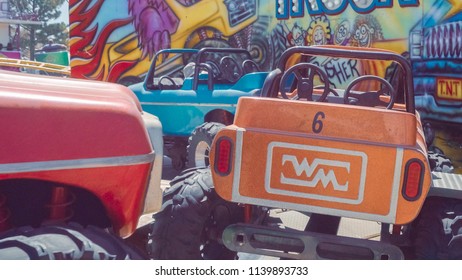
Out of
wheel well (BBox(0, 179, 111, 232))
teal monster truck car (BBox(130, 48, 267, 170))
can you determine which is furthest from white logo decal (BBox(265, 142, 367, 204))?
teal monster truck car (BBox(130, 48, 267, 170))

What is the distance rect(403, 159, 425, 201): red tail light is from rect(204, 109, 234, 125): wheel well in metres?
4.85

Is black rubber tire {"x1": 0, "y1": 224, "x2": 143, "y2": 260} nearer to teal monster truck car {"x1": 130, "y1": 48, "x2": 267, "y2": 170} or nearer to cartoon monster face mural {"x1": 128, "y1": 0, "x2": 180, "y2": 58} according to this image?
teal monster truck car {"x1": 130, "y1": 48, "x2": 267, "y2": 170}

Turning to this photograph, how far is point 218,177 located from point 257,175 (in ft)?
0.69

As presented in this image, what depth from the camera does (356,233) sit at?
488cm

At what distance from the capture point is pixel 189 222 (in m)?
3.57

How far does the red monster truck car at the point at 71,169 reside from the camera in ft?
6.70

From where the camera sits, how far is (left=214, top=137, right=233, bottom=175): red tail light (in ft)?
10.8

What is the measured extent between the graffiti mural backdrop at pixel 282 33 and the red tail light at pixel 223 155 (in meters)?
6.20

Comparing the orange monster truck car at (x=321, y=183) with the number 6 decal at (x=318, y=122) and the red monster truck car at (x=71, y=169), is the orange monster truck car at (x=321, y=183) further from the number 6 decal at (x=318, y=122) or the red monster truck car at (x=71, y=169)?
the red monster truck car at (x=71, y=169)

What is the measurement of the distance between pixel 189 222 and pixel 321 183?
83 cm

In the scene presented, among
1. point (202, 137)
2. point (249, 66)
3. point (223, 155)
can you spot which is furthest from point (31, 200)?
point (249, 66)

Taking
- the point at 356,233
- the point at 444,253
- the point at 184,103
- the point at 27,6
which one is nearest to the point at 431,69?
the point at 184,103

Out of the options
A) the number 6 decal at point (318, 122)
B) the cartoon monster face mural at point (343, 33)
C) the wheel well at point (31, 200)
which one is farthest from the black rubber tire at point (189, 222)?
the cartoon monster face mural at point (343, 33)
